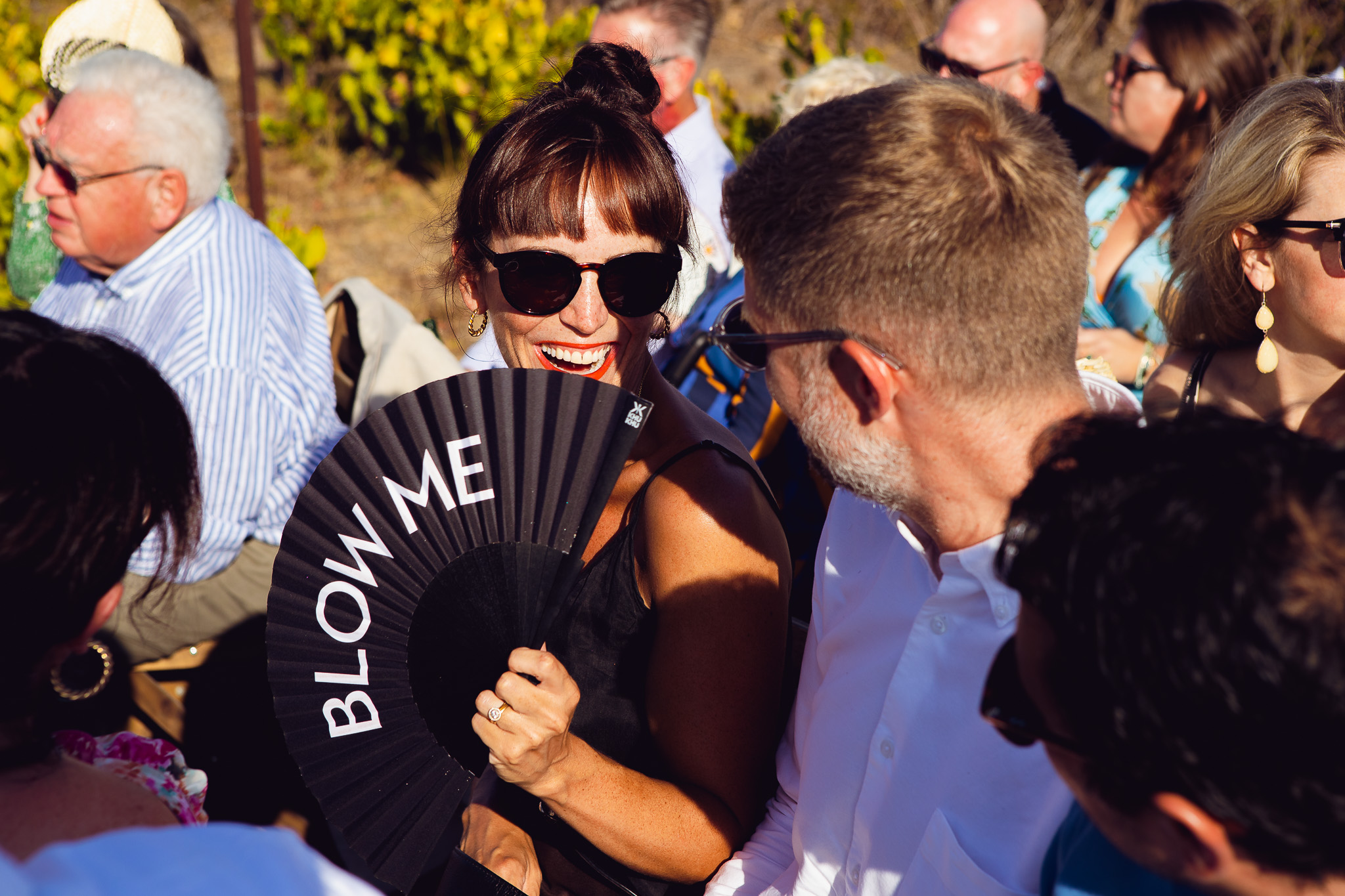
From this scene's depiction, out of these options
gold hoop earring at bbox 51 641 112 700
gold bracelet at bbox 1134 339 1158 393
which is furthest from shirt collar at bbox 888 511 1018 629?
gold bracelet at bbox 1134 339 1158 393

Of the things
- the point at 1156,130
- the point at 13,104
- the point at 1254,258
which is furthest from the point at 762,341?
the point at 13,104

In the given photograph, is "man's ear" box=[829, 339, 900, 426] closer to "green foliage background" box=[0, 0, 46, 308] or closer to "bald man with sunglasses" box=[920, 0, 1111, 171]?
"bald man with sunglasses" box=[920, 0, 1111, 171]

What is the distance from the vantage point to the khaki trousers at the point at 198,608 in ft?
10.2

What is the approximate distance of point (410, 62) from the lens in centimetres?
754

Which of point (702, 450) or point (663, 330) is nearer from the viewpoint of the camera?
point (702, 450)

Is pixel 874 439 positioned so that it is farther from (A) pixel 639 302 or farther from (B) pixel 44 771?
(B) pixel 44 771

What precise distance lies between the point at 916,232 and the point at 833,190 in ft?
0.45

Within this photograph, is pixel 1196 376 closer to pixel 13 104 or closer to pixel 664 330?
pixel 664 330

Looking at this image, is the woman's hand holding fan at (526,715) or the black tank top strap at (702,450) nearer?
the woman's hand holding fan at (526,715)

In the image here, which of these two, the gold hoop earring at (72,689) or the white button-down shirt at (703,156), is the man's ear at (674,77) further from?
the gold hoop earring at (72,689)

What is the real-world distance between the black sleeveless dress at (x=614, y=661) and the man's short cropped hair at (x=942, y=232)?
456 mm

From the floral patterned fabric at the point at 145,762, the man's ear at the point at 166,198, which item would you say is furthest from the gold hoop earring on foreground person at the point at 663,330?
the man's ear at the point at 166,198

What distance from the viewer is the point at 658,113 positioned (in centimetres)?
461

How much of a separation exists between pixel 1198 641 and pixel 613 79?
169 cm
